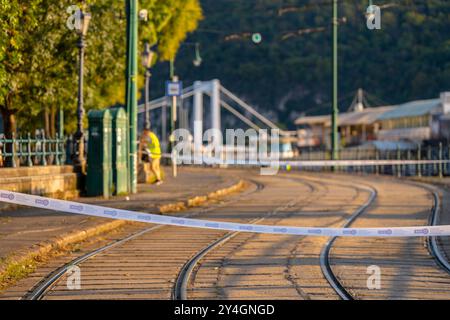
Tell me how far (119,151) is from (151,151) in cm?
684

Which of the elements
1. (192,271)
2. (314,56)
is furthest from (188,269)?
(314,56)

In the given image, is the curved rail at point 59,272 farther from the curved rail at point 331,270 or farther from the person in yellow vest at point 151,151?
the person in yellow vest at point 151,151

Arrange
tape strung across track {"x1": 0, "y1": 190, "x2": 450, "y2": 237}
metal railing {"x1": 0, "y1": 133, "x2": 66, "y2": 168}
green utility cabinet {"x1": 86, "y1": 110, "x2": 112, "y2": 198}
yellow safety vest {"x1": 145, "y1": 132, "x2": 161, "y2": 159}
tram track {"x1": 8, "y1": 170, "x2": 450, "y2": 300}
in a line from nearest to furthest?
1. tram track {"x1": 8, "y1": 170, "x2": 450, "y2": 300}
2. tape strung across track {"x1": 0, "y1": 190, "x2": 450, "y2": 237}
3. metal railing {"x1": 0, "y1": 133, "x2": 66, "y2": 168}
4. green utility cabinet {"x1": 86, "y1": 110, "x2": 112, "y2": 198}
5. yellow safety vest {"x1": 145, "y1": 132, "x2": 161, "y2": 159}

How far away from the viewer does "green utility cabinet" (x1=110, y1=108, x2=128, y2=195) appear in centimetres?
2614

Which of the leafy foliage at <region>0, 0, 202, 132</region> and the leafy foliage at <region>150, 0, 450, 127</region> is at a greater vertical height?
the leafy foliage at <region>150, 0, 450, 127</region>

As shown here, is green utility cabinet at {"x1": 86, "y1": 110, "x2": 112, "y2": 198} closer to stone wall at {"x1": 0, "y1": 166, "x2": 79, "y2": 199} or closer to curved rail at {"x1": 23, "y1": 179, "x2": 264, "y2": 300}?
stone wall at {"x1": 0, "y1": 166, "x2": 79, "y2": 199}

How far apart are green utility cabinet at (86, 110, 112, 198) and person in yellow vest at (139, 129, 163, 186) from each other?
726 centimetres

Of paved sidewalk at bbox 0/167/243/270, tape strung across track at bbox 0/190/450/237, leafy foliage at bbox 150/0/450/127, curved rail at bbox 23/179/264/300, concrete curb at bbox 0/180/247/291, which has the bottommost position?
curved rail at bbox 23/179/264/300

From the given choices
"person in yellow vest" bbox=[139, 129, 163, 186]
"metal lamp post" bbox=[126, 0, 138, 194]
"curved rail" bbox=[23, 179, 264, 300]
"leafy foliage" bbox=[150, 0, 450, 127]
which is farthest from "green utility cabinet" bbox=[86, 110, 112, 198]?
"leafy foliage" bbox=[150, 0, 450, 127]

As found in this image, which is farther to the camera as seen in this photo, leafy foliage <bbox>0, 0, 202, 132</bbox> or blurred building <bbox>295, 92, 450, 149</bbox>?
blurred building <bbox>295, 92, 450, 149</bbox>

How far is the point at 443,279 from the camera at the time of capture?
476 inches

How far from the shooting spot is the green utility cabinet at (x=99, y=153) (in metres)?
25.3

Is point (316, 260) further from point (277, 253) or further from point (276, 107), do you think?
point (276, 107)
